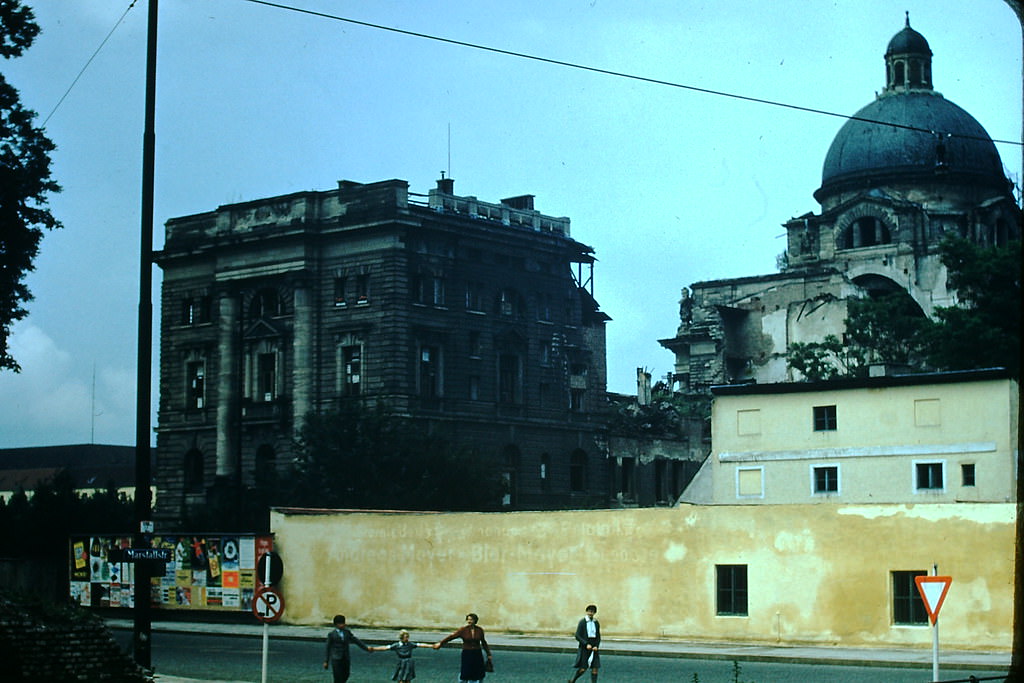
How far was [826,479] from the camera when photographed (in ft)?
159

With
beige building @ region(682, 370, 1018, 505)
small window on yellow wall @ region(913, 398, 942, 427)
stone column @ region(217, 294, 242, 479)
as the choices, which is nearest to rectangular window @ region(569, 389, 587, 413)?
stone column @ region(217, 294, 242, 479)

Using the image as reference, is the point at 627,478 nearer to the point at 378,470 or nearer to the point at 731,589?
the point at 378,470

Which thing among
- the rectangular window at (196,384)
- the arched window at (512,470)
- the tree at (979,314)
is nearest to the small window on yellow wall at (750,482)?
Result: the tree at (979,314)

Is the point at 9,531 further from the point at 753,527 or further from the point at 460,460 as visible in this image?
the point at 753,527

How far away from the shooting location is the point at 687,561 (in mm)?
35969

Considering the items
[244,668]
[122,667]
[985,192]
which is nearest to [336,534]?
[244,668]

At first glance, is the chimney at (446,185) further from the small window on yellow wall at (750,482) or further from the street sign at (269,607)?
the street sign at (269,607)

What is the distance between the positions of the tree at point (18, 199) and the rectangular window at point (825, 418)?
2307cm

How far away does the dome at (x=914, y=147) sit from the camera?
300 feet

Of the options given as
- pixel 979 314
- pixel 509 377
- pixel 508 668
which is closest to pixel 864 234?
pixel 509 377

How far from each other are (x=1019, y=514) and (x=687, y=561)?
25387mm

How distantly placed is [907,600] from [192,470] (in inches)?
2244

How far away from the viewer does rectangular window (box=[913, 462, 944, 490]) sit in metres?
46.0

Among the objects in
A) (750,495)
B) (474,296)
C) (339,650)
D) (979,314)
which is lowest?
(339,650)
